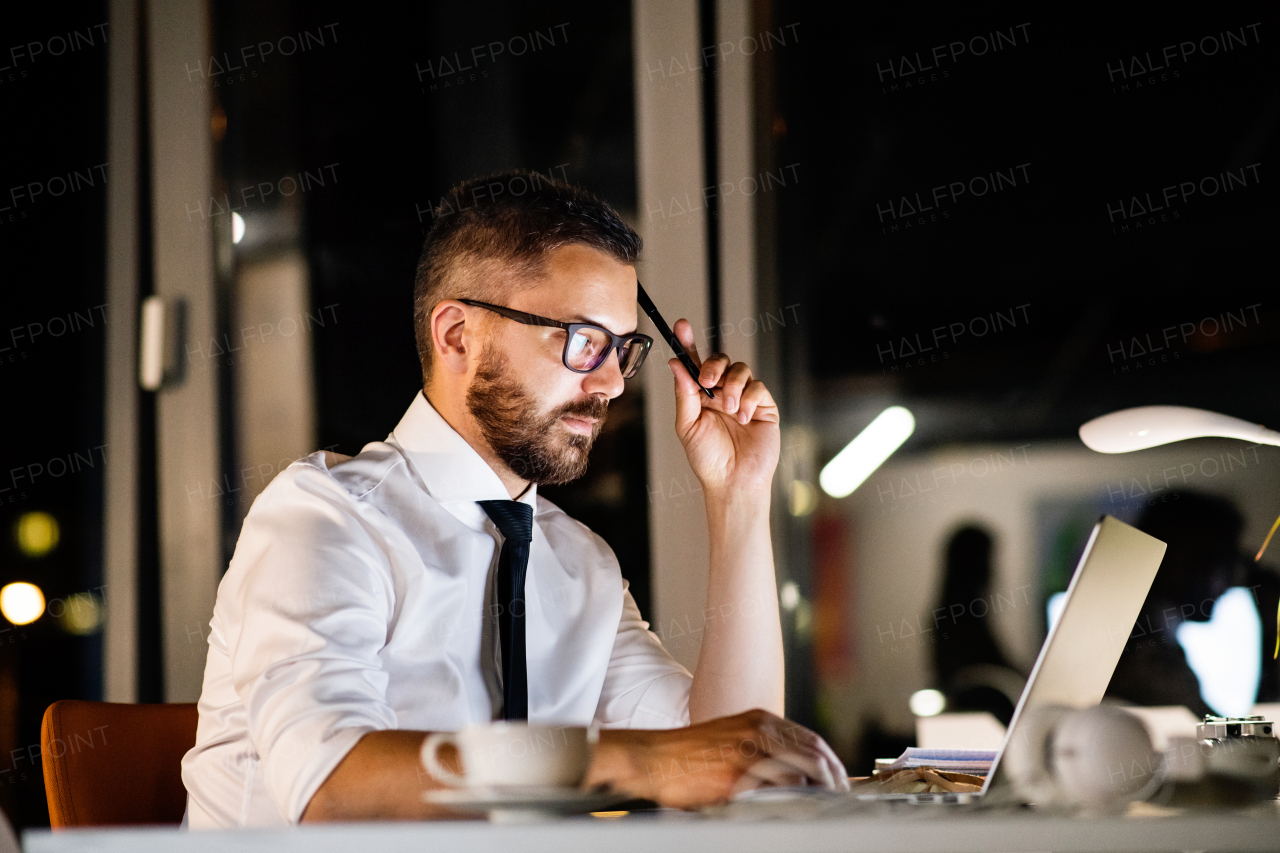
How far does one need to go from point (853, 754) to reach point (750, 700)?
0.84 metres

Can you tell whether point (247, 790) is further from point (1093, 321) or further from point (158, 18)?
point (158, 18)

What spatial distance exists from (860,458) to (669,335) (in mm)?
781

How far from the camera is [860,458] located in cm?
256

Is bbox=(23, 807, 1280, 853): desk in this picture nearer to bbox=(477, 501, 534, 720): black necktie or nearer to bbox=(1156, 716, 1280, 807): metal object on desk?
bbox=(1156, 716, 1280, 807): metal object on desk

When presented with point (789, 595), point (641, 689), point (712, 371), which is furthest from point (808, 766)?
point (789, 595)

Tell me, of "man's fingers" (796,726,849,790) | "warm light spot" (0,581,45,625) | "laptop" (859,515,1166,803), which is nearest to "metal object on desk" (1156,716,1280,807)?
"laptop" (859,515,1166,803)

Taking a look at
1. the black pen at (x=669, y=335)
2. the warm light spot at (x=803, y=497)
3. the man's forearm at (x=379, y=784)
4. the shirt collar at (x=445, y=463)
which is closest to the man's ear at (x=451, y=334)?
the shirt collar at (x=445, y=463)

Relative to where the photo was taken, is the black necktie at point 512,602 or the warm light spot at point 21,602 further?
the warm light spot at point 21,602

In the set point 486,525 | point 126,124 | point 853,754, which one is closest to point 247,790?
point 486,525

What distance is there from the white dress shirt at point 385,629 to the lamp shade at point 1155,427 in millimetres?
840

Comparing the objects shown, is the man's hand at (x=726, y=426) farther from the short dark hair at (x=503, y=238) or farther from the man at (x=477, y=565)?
the short dark hair at (x=503, y=238)

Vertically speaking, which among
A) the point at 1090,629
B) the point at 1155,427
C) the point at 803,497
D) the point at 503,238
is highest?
the point at 503,238

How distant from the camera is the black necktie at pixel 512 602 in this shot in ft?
5.15

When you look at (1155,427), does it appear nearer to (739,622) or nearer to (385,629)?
(739,622)
